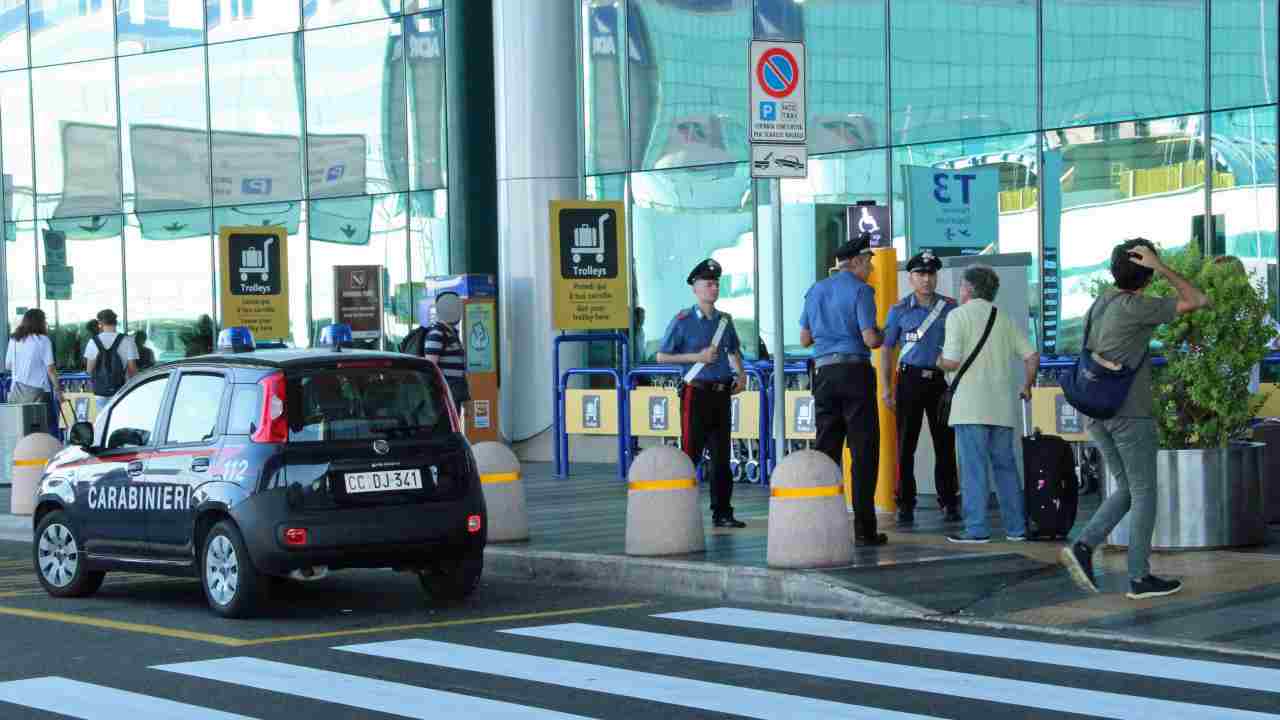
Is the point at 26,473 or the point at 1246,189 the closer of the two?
the point at 26,473

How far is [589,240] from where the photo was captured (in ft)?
66.7

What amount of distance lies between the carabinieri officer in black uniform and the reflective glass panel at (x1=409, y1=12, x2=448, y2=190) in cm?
1363

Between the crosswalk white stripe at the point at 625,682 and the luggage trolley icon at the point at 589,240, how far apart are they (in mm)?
10927

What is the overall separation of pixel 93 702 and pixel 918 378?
7.58 metres

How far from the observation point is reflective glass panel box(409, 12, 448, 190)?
88.1ft

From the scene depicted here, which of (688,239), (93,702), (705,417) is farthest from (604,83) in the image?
(93,702)

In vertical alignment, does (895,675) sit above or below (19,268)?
below

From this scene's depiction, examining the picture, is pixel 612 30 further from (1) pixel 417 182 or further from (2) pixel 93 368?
(2) pixel 93 368

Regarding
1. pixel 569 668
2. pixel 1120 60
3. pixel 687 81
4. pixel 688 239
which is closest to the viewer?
pixel 569 668

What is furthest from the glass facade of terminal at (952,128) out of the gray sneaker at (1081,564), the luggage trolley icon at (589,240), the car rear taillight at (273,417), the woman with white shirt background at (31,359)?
the car rear taillight at (273,417)

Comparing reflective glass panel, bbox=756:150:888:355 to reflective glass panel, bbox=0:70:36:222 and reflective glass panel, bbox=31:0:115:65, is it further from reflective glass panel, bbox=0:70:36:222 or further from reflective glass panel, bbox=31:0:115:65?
reflective glass panel, bbox=0:70:36:222

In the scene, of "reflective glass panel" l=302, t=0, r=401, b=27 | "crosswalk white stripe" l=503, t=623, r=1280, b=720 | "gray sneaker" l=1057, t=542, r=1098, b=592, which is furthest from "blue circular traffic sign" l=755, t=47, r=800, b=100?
"reflective glass panel" l=302, t=0, r=401, b=27

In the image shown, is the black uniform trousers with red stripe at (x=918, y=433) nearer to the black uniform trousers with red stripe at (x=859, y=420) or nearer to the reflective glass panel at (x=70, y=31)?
the black uniform trousers with red stripe at (x=859, y=420)

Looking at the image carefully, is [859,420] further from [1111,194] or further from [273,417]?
[1111,194]
